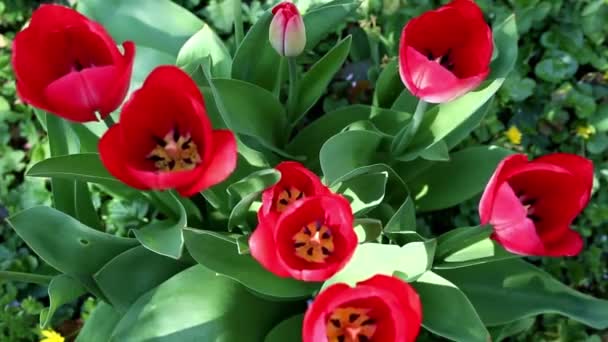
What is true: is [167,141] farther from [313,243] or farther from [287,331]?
[287,331]

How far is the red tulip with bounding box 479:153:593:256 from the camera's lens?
3.03 ft

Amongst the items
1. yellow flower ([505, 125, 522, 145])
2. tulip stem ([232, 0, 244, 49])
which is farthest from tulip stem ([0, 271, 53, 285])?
yellow flower ([505, 125, 522, 145])

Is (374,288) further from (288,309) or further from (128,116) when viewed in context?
(288,309)

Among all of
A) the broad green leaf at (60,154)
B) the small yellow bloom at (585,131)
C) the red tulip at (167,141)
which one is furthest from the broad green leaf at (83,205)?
the small yellow bloom at (585,131)

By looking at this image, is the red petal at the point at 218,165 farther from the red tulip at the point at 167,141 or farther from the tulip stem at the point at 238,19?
the tulip stem at the point at 238,19

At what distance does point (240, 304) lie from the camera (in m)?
1.25

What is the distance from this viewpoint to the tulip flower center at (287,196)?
1041 mm

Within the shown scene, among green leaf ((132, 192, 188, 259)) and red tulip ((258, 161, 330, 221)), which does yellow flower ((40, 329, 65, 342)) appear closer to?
green leaf ((132, 192, 188, 259))

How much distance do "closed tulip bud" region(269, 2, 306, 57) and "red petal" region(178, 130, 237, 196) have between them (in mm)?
316

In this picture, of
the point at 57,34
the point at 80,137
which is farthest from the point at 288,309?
the point at 57,34

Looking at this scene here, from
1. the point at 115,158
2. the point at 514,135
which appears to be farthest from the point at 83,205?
the point at 514,135

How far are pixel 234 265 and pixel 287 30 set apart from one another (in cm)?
40

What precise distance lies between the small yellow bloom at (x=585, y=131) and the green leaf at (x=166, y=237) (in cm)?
113

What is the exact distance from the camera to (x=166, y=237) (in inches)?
46.1
